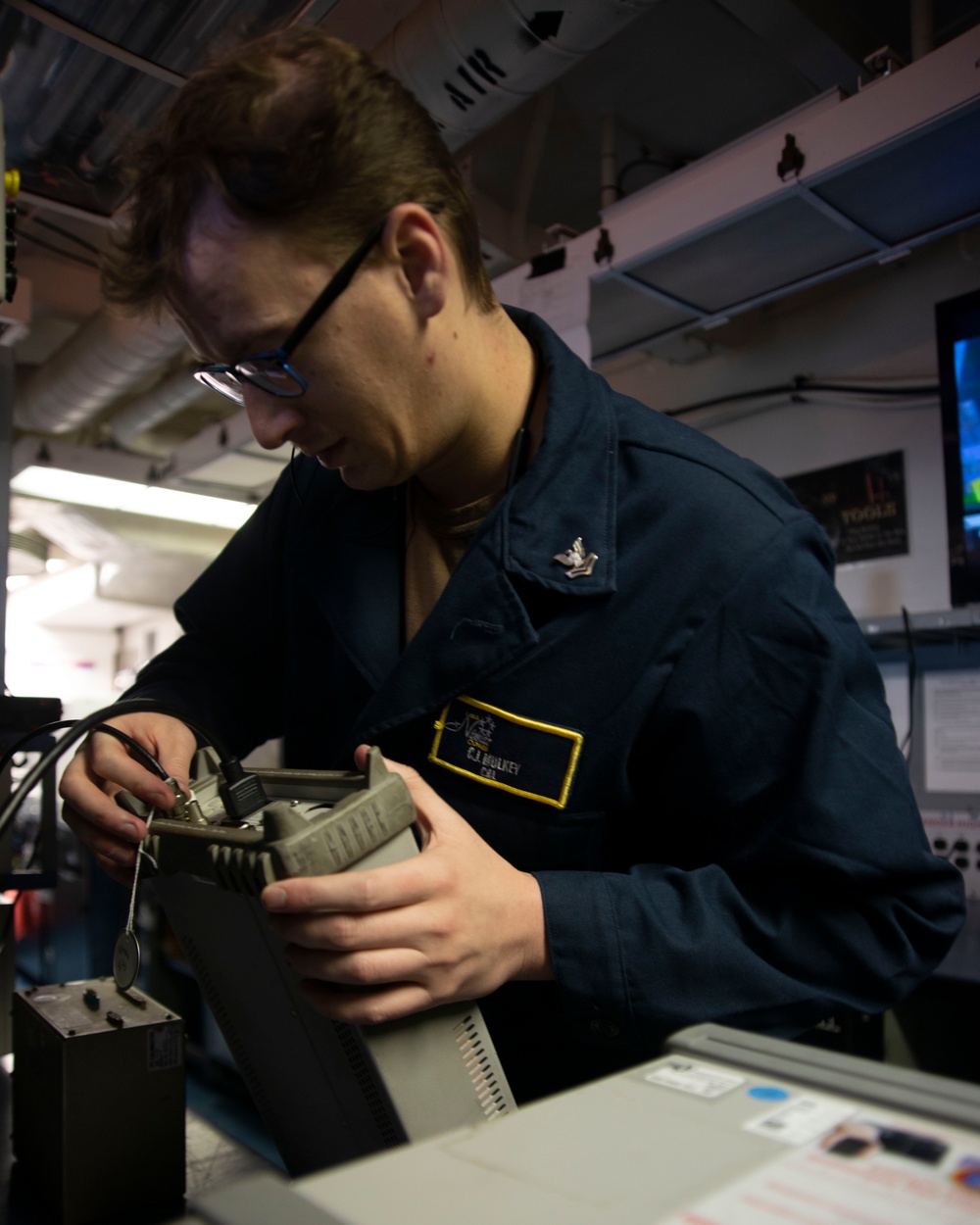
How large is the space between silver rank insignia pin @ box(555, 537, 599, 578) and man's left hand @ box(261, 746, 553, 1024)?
0.88 feet

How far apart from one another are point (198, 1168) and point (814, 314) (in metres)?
2.69

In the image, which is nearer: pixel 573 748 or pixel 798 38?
pixel 573 748

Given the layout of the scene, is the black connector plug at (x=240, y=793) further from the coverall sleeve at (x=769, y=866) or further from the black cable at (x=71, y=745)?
the coverall sleeve at (x=769, y=866)

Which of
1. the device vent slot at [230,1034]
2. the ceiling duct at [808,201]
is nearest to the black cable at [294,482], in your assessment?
the device vent slot at [230,1034]

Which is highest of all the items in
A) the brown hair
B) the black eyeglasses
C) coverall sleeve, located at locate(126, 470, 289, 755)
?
the brown hair

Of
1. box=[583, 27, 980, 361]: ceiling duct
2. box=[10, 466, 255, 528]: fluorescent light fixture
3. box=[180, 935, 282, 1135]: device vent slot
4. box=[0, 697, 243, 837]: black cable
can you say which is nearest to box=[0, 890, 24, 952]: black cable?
box=[180, 935, 282, 1135]: device vent slot

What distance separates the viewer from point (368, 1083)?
646 millimetres

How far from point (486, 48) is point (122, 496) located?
284 cm

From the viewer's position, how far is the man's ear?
81 centimetres

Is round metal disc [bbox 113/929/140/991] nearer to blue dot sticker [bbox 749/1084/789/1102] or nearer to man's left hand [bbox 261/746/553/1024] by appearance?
man's left hand [bbox 261/746/553/1024]

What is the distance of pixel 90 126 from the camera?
5.72ft

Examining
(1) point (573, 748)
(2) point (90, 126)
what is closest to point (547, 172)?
(2) point (90, 126)

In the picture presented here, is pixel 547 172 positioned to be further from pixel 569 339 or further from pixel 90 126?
pixel 90 126

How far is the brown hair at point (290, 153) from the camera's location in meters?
0.77
